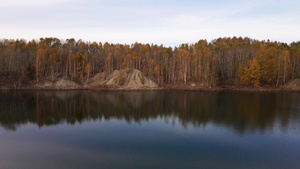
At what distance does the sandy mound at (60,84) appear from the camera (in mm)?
62094

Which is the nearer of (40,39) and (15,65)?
(15,65)

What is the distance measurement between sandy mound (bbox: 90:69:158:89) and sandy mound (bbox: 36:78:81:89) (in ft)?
19.8

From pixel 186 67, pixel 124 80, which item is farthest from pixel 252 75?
pixel 124 80

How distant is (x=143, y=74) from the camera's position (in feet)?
227

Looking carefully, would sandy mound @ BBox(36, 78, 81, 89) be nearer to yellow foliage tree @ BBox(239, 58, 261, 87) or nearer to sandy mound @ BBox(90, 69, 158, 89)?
sandy mound @ BBox(90, 69, 158, 89)

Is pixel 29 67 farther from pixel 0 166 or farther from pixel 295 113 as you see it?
pixel 295 113

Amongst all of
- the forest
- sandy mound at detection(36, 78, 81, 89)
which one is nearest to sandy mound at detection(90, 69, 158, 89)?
the forest

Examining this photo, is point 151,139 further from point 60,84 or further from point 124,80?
point 60,84

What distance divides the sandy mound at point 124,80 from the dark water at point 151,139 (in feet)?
123

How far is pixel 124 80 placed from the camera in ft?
220

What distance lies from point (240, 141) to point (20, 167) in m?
16.5

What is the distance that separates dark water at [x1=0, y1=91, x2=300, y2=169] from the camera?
1297 centimetres

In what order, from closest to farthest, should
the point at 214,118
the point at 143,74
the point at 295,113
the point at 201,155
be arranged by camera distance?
the point at 201,155
the point at 214,118
the point at 295,113
the point at 143,74

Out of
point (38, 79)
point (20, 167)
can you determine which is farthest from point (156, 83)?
point (20, 167)
